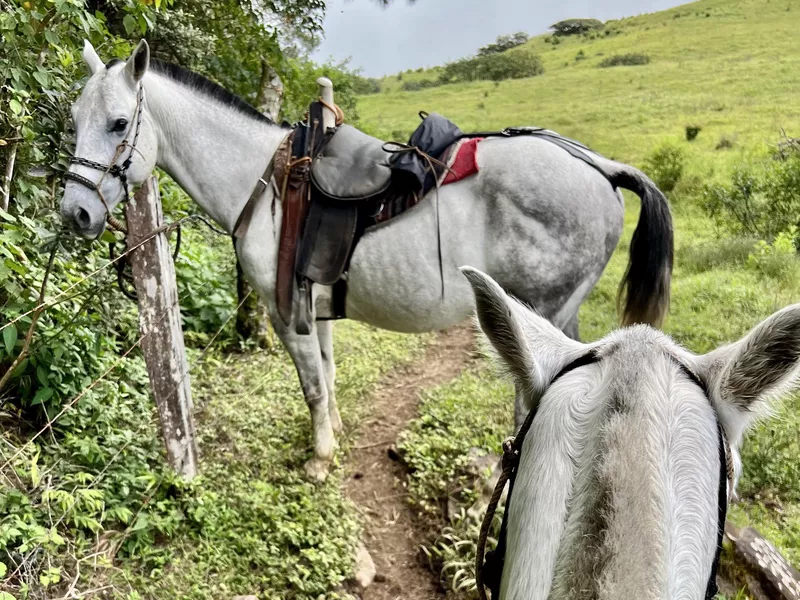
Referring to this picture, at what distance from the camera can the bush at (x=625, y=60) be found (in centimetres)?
2756

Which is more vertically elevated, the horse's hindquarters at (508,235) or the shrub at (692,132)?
the shrub at (692,132)

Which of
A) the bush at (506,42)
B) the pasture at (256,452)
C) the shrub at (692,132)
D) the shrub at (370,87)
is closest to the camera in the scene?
the pasture at (256,452)

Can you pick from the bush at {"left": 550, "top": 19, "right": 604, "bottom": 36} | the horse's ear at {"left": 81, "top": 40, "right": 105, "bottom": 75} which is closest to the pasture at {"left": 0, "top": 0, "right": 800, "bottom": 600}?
the horse's ear at {"left": 81, "top": 40, "right": 105, "bottom": 75}

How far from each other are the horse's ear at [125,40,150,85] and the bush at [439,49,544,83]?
3194 centimetres

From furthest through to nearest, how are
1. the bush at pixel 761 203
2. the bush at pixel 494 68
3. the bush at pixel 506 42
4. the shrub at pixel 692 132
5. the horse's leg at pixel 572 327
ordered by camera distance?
the bush at pixel 506 42, the bush at pixel 494 68, the shrub at pixel 692 132, the bush at pixel 761 203, the horse's leg at pixel 572 327

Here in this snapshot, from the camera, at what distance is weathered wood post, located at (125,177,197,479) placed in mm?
2633

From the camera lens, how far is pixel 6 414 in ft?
8.00

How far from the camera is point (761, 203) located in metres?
7.05

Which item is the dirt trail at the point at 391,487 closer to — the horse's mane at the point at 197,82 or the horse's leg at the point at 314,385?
the horse's leg at the point at 314,385

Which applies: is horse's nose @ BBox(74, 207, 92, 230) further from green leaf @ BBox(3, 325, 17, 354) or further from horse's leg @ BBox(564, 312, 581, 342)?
horse's leg @ BBox(564, 312, 581, 342)

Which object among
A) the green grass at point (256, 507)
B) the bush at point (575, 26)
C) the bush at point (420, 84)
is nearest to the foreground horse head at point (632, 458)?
the green grass at point (256, 507)

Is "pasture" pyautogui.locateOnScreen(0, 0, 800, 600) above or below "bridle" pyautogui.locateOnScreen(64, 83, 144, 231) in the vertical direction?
below

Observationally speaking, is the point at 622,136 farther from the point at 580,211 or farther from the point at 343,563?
the point at 343,563

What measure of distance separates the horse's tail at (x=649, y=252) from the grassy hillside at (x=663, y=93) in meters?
9.46
